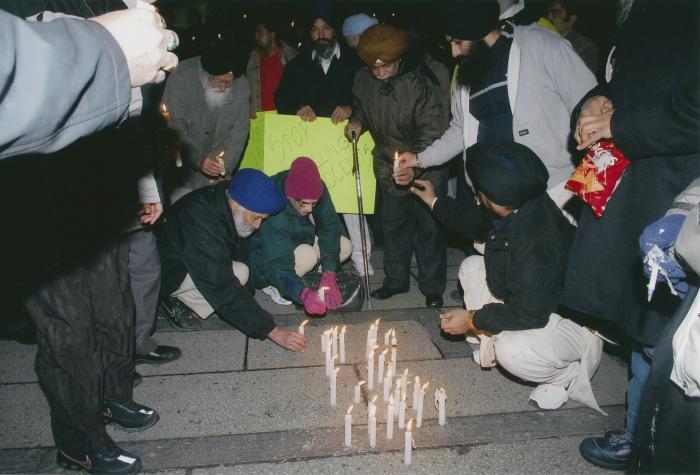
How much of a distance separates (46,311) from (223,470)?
1.27 meters

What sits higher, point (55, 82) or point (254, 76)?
point (55, 82)

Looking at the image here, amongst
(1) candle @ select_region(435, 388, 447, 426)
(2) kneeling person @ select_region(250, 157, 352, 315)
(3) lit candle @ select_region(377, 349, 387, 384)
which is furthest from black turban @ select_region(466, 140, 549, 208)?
(2) kneeling person @ select_region(250, 157, 352, 315)

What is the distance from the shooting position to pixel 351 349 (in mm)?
3967

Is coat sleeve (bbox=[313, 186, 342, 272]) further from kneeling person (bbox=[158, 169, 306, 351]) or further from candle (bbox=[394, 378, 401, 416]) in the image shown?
candle (bbox=[394, 378, 401, 416])

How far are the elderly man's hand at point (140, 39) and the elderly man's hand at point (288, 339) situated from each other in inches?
109

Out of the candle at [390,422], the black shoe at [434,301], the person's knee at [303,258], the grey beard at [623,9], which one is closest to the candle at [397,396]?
the candle at [390,422]

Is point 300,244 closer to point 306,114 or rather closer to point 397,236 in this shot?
point 397,236

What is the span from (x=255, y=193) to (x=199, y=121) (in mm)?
1826

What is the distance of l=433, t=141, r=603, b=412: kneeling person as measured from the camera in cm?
297

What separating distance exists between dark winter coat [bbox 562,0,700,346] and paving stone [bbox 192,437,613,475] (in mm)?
909

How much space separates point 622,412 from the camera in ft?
10.6

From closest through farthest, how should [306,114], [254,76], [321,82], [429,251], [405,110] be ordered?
[405,110]
[429,251]
[306,114]
[321,82]
[254,76]

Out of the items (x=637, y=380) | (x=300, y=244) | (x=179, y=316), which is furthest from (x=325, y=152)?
(x=637, y=380)

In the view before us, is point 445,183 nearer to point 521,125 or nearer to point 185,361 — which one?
point 521,125
